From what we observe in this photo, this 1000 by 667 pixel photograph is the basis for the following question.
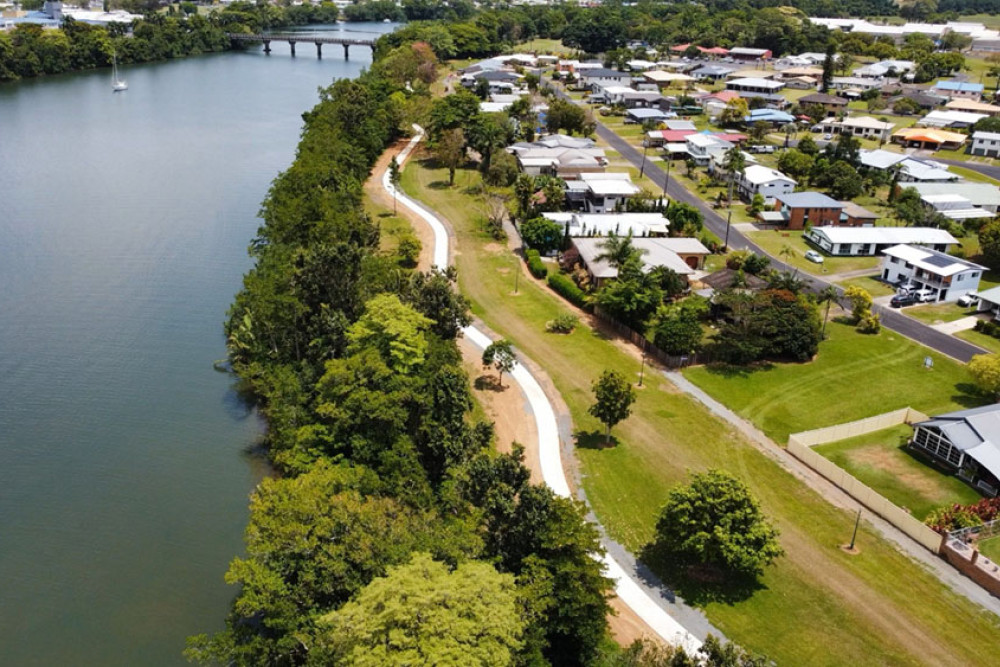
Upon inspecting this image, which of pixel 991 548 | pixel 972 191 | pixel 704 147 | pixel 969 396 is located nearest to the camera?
pixel 991 548

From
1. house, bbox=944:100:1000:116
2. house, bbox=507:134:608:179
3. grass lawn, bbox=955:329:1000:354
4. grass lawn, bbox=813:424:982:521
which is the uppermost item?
house, bbox=944:100:1000:116

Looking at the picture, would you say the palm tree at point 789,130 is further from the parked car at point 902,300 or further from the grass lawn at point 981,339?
the grass lawn at point 981,339

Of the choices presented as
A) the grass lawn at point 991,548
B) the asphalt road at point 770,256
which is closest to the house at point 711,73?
the asphalt road at point 770,256

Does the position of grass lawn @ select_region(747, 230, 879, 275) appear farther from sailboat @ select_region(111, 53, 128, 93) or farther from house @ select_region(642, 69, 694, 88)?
sailboat @ select_region(111, 53, 128, 93)

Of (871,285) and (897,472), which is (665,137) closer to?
(871,285)

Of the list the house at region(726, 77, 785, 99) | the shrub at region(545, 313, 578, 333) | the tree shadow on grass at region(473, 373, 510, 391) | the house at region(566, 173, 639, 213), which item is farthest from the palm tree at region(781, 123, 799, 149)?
the tree shadow on grass at region(473, 373, 510, 391)

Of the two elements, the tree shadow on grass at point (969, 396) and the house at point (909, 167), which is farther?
the house at point (909, 167)

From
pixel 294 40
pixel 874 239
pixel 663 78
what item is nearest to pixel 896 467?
pixel 874 239
